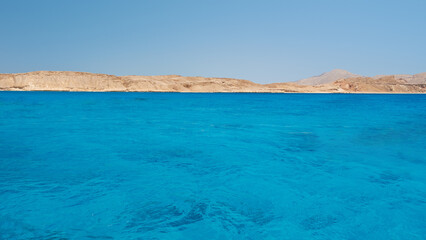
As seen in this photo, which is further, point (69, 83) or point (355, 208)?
point (69, 83)

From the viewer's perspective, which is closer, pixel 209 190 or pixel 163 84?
pixel 209 190

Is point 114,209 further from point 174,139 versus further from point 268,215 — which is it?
point 174,139

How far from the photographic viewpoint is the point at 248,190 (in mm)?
7641

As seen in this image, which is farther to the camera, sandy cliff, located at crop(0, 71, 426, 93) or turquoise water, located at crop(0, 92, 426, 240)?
sandy cliff, located at crop(0, 71, 426, 93)

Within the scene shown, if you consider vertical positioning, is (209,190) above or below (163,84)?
below

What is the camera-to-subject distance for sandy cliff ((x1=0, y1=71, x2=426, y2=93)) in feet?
354

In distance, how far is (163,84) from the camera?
12244 cm

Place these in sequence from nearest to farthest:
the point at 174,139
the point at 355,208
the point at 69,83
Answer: the point at 355,208
the point at 174,139
the point at 69,83

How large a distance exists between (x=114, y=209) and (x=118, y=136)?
10147 mm

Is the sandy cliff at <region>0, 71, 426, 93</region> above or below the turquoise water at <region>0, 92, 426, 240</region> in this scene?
above

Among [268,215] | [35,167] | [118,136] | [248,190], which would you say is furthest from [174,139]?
[268,215]

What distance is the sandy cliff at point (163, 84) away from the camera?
107875 mm

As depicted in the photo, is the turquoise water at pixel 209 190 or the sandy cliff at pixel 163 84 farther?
the sandy cliff at pixel 163 84

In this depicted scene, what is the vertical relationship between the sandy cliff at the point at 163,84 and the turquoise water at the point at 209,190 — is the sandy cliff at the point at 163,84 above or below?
above
